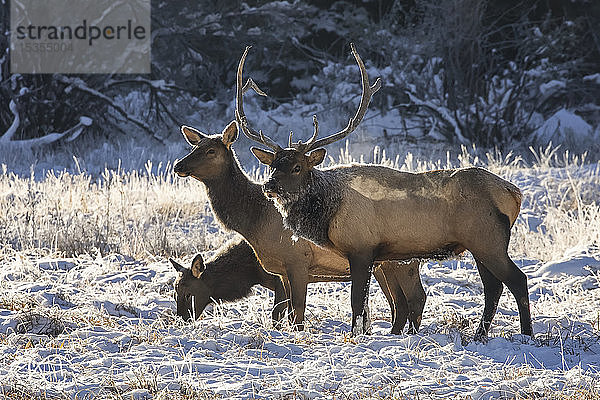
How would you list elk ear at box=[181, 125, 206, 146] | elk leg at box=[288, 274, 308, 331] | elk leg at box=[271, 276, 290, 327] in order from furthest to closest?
elk ear at box=[181, 125, 206, 146]
elk leg at box=[271, 276, 290, 327]
elk leg at box=[288, 274, 308, 331]

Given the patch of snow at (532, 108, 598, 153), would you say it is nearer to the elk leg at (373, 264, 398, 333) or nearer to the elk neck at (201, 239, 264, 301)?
the elk neck at (201, 239, 264, 301)

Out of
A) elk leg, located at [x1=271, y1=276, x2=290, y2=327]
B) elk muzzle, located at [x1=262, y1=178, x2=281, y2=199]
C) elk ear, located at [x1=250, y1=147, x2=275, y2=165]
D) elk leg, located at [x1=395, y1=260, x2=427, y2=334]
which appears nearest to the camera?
elk muzzle, located at [x1=262, y1=178, x2=281, y2=199]

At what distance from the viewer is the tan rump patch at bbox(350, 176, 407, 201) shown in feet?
24.0

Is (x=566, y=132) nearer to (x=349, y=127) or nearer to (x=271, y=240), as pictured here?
(x=349, y=127)

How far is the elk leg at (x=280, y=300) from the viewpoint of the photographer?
8.28 m

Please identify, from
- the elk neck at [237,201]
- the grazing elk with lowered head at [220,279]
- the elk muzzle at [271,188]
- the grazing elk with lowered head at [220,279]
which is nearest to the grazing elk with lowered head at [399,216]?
the elk muzzle at [271,188]

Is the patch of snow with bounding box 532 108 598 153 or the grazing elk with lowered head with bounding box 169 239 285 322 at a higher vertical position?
the patch of snow with bounding box 532 108 598 153

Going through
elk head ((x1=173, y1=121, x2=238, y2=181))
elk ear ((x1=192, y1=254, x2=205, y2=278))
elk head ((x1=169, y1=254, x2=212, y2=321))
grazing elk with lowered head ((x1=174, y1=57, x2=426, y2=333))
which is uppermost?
elk head ((x1=173, y1=121, x2=238, y2=181))

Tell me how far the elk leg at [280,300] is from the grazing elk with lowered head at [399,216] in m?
1.12

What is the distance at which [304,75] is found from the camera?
25375 millimetres

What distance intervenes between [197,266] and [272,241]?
4.37ft

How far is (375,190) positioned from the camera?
737 cm

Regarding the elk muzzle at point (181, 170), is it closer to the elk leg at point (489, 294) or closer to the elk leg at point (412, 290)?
the elk leg at point (412, 290)

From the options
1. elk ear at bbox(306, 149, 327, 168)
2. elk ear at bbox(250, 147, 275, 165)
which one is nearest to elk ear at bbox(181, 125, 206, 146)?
elk ear at bbox(250, 147, 275, 165)
